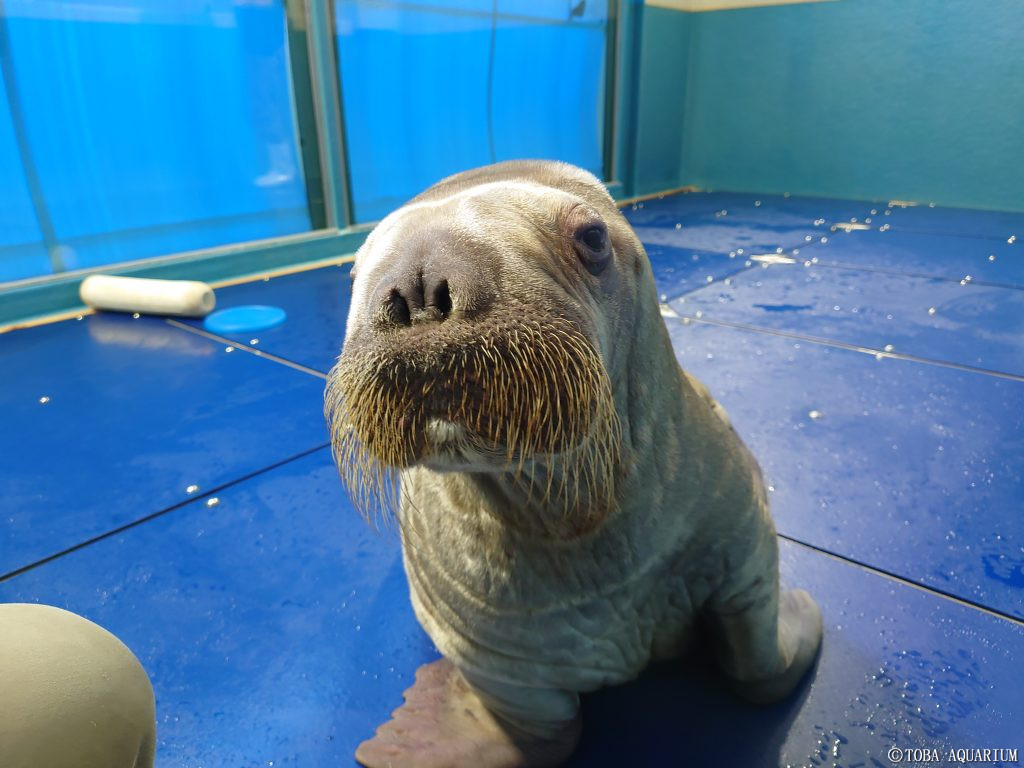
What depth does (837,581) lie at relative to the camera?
5.99 ft

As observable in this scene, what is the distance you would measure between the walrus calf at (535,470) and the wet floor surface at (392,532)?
5.2 inches

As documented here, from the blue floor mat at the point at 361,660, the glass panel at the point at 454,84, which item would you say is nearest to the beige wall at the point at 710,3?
the glass panel at the point at 454,84

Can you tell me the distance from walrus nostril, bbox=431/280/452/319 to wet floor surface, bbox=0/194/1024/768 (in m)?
0.92

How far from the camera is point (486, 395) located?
3.03 ft

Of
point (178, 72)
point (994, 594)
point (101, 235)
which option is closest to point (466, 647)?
point (994, 594)

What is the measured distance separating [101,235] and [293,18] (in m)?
1.86

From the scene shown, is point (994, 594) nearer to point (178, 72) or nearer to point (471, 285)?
point (471, 285)

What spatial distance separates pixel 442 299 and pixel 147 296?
3544 millimetres

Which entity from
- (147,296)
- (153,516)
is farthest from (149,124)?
(153,516)

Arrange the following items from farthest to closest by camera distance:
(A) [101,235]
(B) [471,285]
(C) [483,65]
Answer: (C) [483,65]
(A) [101,235]
(B) [471,285]

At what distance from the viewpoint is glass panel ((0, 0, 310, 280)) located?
404 cm

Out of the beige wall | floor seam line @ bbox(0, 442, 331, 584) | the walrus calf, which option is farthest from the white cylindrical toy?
the beige wall

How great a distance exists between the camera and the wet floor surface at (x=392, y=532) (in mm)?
1465

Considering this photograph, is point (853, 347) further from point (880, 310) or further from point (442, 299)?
point (442, 299)
